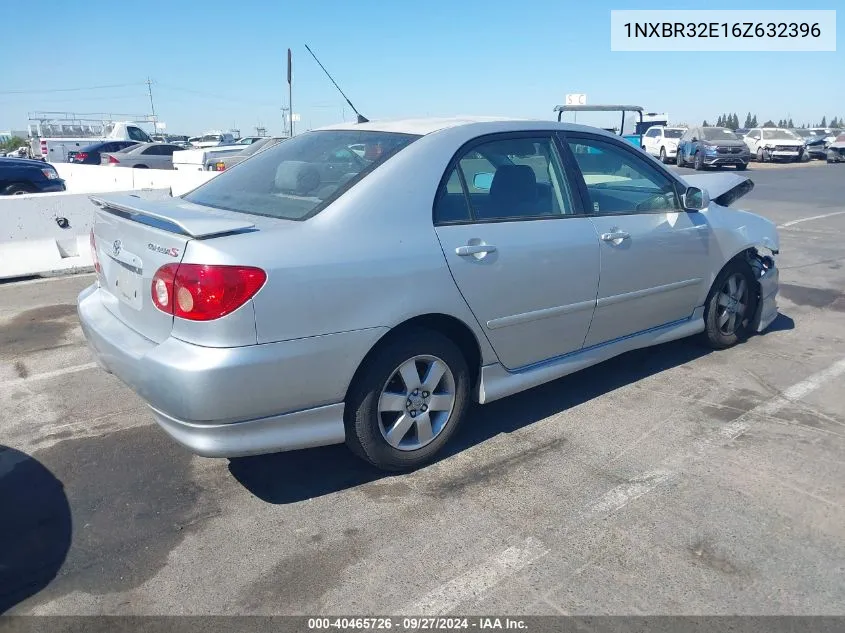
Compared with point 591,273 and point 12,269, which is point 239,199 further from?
point 12,269

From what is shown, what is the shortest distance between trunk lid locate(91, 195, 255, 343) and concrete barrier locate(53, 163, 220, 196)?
28.0 ft

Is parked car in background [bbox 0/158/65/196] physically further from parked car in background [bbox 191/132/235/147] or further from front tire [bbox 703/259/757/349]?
parked car in background [bbox 191/132/235/147]

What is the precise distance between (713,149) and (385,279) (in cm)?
2749

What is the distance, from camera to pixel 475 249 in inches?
135

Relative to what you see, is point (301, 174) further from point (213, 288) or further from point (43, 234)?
point (43, 234)

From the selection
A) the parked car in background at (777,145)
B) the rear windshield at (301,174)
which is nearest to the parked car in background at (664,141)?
the parked car in background at (777,145)

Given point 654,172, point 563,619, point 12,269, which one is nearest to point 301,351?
point 563,619

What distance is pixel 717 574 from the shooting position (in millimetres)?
2713

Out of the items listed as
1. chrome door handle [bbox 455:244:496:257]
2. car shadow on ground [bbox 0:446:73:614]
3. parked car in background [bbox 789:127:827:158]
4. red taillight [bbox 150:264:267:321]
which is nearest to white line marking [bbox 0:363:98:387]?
car shadow on ground [bbox 0:446:73:614]

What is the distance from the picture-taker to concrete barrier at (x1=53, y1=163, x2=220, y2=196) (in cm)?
1244

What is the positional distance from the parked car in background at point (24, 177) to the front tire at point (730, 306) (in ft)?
A: 35.2

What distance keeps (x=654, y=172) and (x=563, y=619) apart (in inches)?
121

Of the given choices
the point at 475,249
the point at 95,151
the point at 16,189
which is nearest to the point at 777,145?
the point at 95,151

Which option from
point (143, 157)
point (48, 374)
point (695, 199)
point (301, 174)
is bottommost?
point (48, 374)
